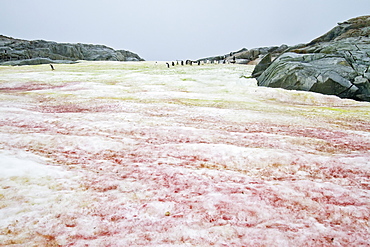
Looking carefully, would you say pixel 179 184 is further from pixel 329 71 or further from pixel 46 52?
pixel 46 52

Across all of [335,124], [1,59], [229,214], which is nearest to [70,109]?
[229,214]

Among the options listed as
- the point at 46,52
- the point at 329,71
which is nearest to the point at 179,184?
the point at 329,71

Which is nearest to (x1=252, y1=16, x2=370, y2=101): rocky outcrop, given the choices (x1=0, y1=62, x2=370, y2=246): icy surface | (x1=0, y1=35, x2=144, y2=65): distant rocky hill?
(x1=0, y1=62, x2=370, y2=246): icy surface

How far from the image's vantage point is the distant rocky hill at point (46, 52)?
81812 millimetres

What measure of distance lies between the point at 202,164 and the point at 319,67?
2389 cm

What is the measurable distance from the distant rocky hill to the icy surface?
85328mm

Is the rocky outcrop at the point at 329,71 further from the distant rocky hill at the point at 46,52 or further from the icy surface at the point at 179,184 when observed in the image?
the distant rocky hill at the point at 46,52

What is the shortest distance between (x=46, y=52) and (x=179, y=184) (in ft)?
376

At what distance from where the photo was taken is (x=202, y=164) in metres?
6.68

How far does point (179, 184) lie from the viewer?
17.6 feet

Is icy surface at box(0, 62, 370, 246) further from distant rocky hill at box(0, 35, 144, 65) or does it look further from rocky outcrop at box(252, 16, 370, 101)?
distant rocky hill at box(0, 35, 144, 65)

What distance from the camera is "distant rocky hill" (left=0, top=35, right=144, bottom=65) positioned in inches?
3221

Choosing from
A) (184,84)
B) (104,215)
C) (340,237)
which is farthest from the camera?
(184,84)

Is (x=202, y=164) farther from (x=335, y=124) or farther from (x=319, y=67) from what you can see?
(x=319, y=67)
